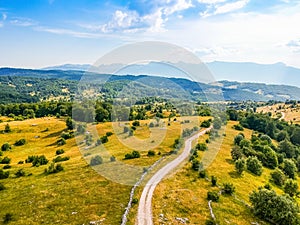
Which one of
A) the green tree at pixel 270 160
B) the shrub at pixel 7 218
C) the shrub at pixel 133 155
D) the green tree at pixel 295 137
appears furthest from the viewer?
the green tree at pixel 295 137

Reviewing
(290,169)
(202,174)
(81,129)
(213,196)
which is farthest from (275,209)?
(81,129)

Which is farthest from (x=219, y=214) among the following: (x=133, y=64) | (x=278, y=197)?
(x=133, y=64)

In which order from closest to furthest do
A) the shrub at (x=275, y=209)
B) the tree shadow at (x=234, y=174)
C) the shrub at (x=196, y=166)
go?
the shrub at (x=275, y=209) → the shrub at (x=196, y=166) → the tree shadow at (x=234, y=174)

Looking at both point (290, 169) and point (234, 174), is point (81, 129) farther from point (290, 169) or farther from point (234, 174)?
point (290, 169)

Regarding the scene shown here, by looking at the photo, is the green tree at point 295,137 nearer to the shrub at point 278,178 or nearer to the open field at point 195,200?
the shrub at point 278,178

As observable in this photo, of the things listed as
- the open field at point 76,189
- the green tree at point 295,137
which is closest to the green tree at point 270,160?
the open field at point 76,189

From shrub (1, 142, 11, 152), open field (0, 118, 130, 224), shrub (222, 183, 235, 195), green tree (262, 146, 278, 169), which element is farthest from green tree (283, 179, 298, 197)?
shrub (1, 142, 11, 152)

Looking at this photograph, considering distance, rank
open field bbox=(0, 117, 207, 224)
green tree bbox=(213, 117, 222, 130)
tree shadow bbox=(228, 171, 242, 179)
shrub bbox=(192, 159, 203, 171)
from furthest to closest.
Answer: green tree bbox=(213, 117, 222, 130) → tree shadow bbox=(228, 171, 242, 179) → shrub bbox=(192, 159, 203, 171) → open field bbox=(0, 117, 207, 224)

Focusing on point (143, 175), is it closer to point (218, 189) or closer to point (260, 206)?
point (218, 189)

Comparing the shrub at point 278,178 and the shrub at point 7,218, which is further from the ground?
the shrub at point 7,218

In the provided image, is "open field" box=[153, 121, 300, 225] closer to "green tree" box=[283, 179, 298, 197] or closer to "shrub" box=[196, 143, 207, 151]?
"green tree" box=[283, 179, 298, 197]

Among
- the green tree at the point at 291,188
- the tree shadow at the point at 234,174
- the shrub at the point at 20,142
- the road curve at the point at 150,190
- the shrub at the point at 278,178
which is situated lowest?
the shrub at the point at 20,142

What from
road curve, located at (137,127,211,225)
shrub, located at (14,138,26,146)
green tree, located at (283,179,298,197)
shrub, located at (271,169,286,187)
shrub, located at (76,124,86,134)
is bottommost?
shrub, located at (14,138,26,146)
